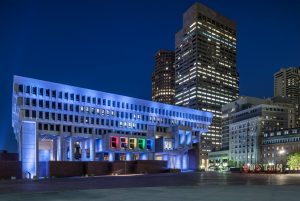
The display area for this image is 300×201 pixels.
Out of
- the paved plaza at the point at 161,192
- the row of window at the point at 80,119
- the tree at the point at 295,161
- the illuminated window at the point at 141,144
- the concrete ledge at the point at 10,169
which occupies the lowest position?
the tree at the point at 295,161

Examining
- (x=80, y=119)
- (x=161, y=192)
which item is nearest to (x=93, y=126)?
(x=80, y=119)

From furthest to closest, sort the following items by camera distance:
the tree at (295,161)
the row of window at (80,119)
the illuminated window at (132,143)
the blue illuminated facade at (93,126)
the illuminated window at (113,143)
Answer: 1. the tree at (295,161)
2. the illuminated window at (132,143)
3. the illuminated window at (113,143)
4. the row of window at (80,119)
5. the blue illuminated facade at (93,126)

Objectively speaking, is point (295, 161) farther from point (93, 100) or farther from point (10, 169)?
point (10, 169)

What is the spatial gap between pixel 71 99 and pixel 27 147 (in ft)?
71.1

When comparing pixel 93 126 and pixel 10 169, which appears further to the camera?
pixel 93 126

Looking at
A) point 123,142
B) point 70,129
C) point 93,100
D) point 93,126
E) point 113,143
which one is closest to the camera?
point 70,129

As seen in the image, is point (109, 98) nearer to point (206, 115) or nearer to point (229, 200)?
point (206, 115)

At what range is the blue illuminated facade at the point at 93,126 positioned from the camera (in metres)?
104

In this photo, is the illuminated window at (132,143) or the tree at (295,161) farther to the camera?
the tree at (295,161)

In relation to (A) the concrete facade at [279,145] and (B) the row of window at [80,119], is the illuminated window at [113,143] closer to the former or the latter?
(B) the row of window at [80,119]

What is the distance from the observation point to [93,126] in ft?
401

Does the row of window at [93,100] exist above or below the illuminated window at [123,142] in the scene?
above

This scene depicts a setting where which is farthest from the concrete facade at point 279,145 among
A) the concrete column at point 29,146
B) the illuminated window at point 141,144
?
the concrete column at point 29,146

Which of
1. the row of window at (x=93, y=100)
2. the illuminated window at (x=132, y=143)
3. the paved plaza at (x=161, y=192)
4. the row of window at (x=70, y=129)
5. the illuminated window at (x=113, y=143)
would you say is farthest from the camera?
the illuminated window at (x=132, y=143)
